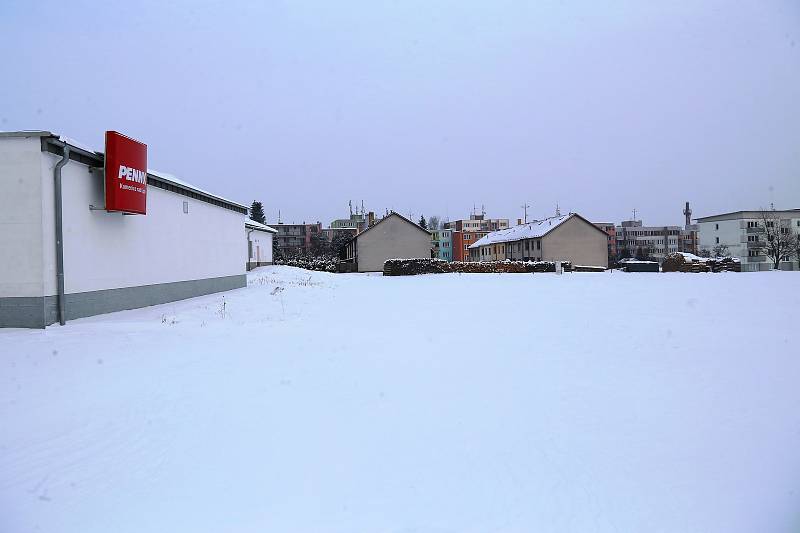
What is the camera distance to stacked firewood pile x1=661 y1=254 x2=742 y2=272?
4228cm

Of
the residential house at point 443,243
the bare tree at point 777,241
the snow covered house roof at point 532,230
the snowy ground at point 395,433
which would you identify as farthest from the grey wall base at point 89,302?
the residential house at point 443,243

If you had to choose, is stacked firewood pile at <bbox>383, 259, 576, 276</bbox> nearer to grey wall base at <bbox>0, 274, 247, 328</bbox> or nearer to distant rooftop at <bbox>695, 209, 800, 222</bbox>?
grey wall base at <bbox>0, 274, 247, 328</bbox>

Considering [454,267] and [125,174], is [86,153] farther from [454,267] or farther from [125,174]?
[454,267]

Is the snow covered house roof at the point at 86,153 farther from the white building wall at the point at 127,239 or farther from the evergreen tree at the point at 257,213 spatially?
the evergreen tree at the point at 257,213

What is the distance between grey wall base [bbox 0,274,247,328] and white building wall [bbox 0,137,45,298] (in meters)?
0.28

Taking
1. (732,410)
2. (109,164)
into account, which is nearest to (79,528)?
(732,410)

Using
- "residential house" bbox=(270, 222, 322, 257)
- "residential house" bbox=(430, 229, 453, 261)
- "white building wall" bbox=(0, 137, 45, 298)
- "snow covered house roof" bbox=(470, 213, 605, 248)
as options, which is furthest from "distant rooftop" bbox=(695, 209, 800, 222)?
"white building wall" bbox=(0, 137, 45, 298)

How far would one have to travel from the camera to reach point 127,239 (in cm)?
1525

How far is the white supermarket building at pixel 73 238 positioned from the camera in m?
11.2

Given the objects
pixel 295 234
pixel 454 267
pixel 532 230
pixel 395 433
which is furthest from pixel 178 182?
pixel 295 234

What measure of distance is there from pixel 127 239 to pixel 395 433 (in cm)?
1330

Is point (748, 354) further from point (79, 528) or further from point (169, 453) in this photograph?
point (79, 528)

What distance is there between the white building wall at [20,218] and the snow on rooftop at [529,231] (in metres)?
58.5

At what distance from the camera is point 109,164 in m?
13.4
